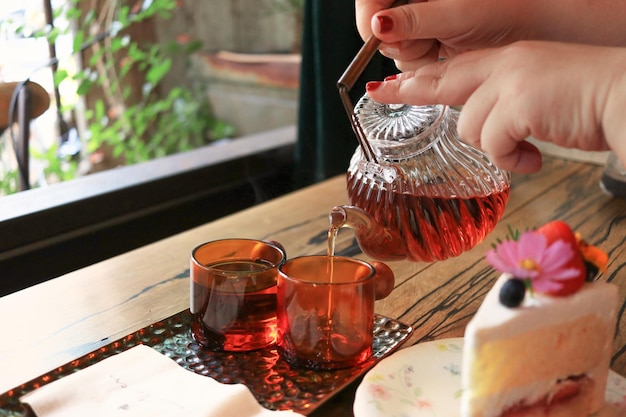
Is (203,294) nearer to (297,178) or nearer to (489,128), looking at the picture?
(489,128)

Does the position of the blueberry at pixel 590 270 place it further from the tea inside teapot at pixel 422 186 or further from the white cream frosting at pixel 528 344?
the tea inside teapot at pixel 422 186

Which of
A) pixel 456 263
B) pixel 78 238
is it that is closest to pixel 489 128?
pixel 456 263

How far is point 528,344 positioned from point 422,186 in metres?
0.31

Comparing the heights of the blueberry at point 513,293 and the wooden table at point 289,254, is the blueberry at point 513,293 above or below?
above

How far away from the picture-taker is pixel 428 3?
80 cm

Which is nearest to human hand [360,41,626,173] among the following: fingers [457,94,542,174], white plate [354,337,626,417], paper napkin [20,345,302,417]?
fingers [457,94,542,174]

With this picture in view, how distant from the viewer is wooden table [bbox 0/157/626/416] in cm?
82

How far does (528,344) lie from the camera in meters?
0.58

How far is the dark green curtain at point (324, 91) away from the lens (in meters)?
1.67

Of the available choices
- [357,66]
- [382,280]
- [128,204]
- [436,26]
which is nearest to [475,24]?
[436,26]

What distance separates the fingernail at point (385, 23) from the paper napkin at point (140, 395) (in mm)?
410

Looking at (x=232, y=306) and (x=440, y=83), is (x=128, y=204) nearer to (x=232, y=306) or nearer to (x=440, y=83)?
(x=232, y=306)

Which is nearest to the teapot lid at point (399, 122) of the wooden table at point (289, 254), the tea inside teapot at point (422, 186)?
the tea inside teapot at point (422, 186)

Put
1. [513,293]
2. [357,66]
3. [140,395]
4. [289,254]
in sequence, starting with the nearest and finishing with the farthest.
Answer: [513,293] < [140,395] < [357,66] < [289,254]
